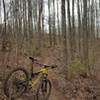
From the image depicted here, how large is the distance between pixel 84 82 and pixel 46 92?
2.72 m

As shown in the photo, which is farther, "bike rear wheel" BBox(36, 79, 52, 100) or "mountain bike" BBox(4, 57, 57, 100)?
"bike rear wheel" BBox(36, 79, 52, 100)

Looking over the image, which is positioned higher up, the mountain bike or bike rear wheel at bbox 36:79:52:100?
the mountain bike

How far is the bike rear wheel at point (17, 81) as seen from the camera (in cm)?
423

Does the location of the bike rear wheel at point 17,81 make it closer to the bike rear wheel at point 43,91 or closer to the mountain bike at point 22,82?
the mountain bike at point 22,82

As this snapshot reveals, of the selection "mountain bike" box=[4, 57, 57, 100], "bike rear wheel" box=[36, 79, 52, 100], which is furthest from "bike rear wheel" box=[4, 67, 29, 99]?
"bike rear wheel" box=[36, 79, 52, 100]

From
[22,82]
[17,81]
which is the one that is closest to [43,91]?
[22,82]

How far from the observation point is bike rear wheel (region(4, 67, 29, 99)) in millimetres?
4225

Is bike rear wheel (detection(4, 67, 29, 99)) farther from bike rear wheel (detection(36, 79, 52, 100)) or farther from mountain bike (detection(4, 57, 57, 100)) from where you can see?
bike rear wheel (detection(36, 79, 52, 100))

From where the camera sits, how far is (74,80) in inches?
289

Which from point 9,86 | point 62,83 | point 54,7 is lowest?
point 62,83

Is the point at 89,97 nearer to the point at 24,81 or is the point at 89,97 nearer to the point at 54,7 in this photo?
the point at 24,81

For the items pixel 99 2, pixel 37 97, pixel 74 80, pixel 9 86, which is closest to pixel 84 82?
pixel 74 80

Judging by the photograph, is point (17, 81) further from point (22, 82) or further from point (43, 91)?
point (43, 91)

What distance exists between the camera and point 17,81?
440cm
